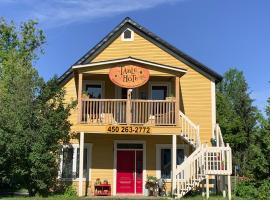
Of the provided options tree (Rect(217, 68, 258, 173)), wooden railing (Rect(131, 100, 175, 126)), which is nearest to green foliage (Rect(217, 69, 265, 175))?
tree (Rect(217, 68, 258, 173))

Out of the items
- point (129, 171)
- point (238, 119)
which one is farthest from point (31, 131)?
point (238, 119)

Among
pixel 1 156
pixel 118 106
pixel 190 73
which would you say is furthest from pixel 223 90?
pixel 1 156

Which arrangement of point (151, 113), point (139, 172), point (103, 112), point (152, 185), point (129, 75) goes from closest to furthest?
point (129, 75) < point (151, 113) < point (103, 112) < point (152, 185) < point (139, 172)

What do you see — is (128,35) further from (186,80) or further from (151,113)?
(151,113)

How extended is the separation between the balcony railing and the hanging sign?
2.94 feet

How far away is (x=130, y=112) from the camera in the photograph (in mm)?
21672

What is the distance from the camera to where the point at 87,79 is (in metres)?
24.5

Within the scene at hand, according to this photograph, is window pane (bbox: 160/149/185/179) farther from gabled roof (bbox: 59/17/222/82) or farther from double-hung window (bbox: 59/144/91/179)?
gabled roof (bbox: 59/17/222/82)

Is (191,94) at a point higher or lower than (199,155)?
higher

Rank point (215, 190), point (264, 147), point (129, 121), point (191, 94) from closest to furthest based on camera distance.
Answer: point (264, 147)
point (129, 121)
point (215, 190)
point (191, 94)

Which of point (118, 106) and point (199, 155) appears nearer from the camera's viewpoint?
point (199, 155)

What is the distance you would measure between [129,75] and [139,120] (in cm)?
221

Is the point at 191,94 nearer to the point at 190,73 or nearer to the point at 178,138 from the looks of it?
the point at 190,73

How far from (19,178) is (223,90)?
47.1 meters
